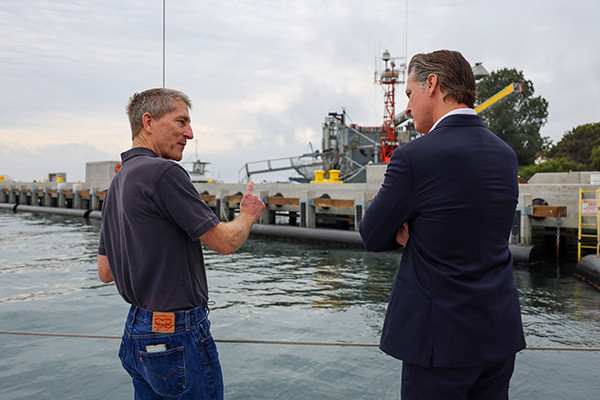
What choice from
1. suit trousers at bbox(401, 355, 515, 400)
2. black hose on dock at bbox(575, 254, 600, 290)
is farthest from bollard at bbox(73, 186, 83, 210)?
suit trousers at bbox(401, 355, 515, 400)

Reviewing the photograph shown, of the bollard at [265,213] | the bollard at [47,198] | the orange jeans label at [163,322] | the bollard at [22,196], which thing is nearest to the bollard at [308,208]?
the bollard at [265,213]

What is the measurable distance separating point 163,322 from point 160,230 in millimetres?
401

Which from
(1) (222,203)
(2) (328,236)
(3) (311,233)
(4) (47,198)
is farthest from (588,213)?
(4) (47,198)

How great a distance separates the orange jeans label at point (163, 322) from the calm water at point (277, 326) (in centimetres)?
296

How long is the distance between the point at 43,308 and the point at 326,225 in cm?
1337

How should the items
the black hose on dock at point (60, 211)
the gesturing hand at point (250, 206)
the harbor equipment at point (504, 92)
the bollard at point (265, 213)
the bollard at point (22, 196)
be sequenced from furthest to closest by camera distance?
the bollard at point (22, 196)
the black hose on dock at point (60, 211)
the bollard at point (265, 213)
the harbor equipment at point (504, 92)
the gesturing hand at point (250, 206)

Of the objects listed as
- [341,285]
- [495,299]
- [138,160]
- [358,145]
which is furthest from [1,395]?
[358,145]

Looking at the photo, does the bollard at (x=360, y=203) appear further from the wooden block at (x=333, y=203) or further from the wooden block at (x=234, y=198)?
the wooden block at (x=234, y=198)

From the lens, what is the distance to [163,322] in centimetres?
201

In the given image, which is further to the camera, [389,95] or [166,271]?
[389,95]

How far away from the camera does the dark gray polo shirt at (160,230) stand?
1975mm

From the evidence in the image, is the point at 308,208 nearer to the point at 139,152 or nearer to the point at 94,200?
the point at 139,152

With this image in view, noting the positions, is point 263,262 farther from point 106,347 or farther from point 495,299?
point 495,299

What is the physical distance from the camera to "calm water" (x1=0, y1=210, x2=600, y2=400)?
16.1 ft
